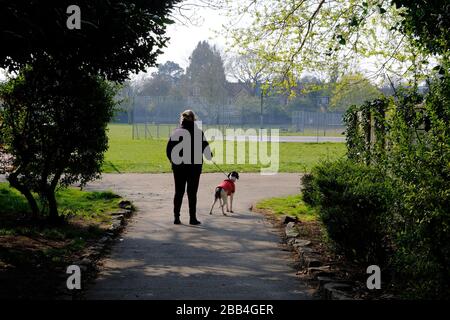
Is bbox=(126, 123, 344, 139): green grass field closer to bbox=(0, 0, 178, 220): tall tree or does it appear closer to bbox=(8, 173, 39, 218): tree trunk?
bbox=(0, 0, 178, 220): tall tree

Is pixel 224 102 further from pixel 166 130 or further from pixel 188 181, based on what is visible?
pixel 188 181

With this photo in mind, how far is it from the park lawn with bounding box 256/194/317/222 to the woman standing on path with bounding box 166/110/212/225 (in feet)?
7.30

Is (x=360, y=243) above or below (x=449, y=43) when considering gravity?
below

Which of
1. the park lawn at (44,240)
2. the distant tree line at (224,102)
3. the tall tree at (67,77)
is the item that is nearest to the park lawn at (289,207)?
Answer: the park lawn at (44,240)

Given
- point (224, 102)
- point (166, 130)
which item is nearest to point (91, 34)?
point (166, 130)

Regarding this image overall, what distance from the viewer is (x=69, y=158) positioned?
34.9ft

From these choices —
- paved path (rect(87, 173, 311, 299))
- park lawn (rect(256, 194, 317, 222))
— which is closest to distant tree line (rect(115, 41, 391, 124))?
park lawn (rect(256, 194, 317, 222))

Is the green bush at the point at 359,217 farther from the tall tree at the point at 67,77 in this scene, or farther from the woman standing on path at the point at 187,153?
the tall tree at the point at 67,77

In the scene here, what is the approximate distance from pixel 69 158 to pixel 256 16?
6.72 meters

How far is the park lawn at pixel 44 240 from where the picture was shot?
6.38m

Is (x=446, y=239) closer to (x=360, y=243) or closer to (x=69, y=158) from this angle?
(x=360, y=243)

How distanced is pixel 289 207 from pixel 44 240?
243 inches

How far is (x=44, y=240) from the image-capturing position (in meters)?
9.03
